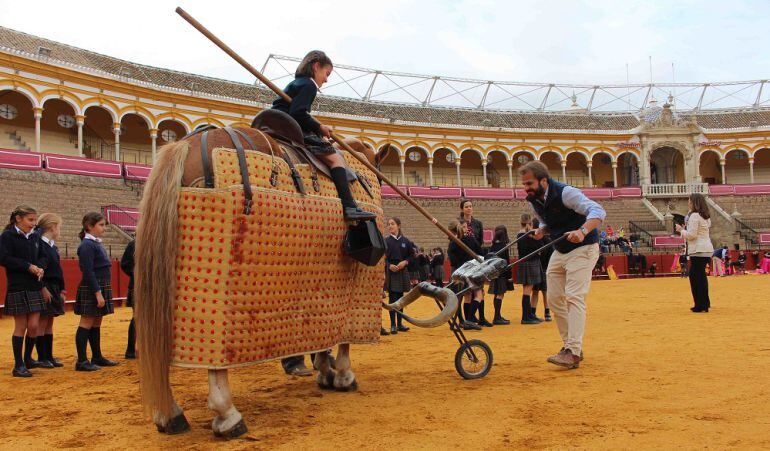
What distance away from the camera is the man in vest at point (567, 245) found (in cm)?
478

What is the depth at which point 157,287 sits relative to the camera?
9.51 ft

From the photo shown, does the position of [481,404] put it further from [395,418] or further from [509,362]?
[509,362]

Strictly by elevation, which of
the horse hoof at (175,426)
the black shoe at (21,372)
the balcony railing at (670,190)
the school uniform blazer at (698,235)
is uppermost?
the balcony railing at (670,190)

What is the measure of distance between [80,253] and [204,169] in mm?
3343

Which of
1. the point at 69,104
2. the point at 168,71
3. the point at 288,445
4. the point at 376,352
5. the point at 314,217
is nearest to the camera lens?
the point at 288,445

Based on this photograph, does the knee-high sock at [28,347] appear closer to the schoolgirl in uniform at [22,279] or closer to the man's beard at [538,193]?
the schoolgirl in uniform at [22,279]

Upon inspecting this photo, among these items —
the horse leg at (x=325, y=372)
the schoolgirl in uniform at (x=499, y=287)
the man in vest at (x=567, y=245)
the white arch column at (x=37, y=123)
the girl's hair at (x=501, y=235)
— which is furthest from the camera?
the white arch column at (x=37, y=123)

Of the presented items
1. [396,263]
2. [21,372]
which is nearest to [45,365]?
[21,372]

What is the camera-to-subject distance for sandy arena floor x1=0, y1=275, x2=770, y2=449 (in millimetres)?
2859

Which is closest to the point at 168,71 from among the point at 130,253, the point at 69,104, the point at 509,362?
the point at 69,104

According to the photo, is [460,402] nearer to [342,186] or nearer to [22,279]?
[342,186]

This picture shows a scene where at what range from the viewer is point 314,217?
11.5 feet

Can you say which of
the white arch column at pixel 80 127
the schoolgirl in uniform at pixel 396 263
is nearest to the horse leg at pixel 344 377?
the schoolgirl in uniform at pixel 396 263

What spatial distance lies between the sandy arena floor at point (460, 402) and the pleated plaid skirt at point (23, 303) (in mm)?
582
